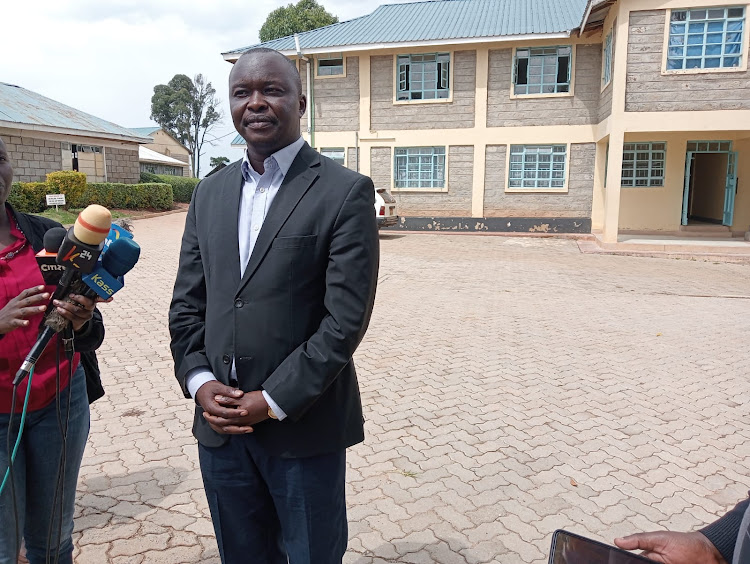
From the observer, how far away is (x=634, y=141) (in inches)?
721

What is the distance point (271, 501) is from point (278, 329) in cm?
63

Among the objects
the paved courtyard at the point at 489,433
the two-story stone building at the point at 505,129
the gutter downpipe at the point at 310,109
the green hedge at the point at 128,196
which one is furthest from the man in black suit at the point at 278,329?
the green hedge at the point at 128,196

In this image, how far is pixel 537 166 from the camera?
64.2ft

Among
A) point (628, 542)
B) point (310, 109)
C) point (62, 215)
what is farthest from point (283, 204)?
point (310, 109)

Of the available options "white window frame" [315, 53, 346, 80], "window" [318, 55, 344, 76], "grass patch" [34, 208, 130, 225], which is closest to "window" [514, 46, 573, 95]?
"white window frame" [315, 53, 346, 80]

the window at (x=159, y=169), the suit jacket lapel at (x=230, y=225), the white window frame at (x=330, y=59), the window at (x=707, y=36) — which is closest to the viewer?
the suit jacket lapel at (x=230, y=225)

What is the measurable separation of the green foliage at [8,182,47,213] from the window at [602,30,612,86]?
57.5 feet

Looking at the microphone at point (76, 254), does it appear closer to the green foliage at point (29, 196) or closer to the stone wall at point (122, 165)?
the green foliage at point (29, 196)

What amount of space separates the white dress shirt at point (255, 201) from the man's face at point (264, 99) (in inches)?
1.8

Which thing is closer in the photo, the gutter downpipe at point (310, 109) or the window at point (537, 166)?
the window at point (537, 166)

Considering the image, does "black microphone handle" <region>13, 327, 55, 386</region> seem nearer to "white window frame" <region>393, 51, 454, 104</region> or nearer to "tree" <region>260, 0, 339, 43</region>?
"white window frame" <region>393, 51, 454, 104</region>

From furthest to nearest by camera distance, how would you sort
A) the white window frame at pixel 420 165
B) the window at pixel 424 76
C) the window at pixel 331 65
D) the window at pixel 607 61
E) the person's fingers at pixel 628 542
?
1. the window at pixel 331 65
2. the white window frame at pixel 420 165
3. the window at pixel 424 76
4. the window at pixel 607 61
5. the person's fingers at pixel 628 542

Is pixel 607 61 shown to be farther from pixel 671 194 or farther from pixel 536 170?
pixel 671 194

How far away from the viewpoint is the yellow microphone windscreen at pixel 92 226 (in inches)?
67.5
